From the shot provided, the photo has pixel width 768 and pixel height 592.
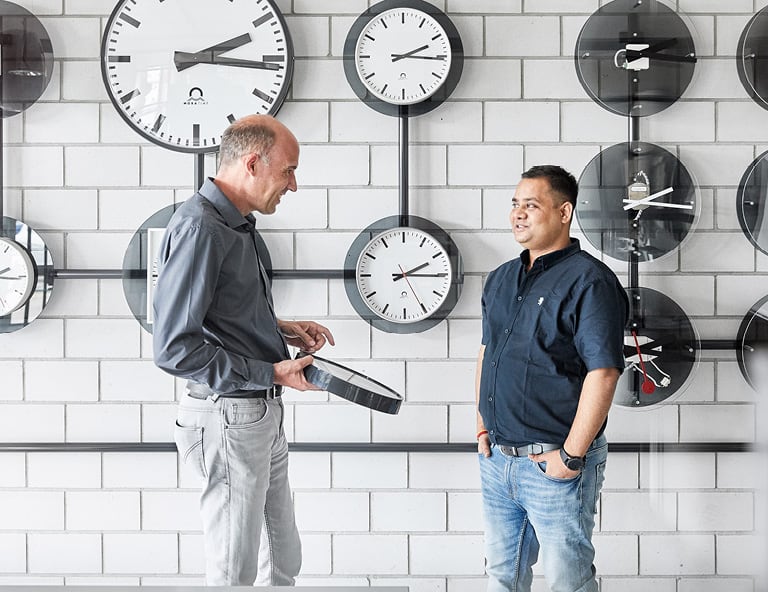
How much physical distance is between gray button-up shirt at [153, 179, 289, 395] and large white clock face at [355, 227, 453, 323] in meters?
0.55

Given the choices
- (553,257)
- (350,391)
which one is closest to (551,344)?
(553,257)

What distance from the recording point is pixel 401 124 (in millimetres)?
2428

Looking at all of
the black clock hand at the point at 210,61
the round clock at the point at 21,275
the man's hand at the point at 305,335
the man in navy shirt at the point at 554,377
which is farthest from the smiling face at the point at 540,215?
the round clock at the point at 21,275

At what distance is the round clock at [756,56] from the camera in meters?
2.43

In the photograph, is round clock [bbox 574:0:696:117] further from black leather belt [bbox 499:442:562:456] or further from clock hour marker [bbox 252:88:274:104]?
black leather belt [bbox 499:442:562:456]

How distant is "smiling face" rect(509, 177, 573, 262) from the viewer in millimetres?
1913

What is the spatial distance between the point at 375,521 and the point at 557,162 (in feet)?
4.15

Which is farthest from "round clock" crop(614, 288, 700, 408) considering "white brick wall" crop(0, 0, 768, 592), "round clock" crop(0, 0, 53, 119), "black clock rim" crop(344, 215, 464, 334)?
"round clock" crop(0, 0, 53, 119)

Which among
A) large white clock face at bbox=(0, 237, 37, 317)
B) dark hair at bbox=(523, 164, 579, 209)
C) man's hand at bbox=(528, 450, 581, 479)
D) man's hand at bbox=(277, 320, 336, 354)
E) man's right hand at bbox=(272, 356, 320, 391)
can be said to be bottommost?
man's hand at bbox=(528, 450, 581, 479)

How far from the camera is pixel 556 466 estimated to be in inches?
72.5

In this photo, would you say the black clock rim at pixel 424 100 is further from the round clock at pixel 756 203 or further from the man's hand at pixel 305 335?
the round clock at pixel 756 203

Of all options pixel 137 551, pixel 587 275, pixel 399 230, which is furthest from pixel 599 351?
pixel 137 551

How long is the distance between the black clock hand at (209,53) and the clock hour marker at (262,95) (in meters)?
0.15

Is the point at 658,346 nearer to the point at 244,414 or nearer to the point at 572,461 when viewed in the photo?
the point at 572,461
